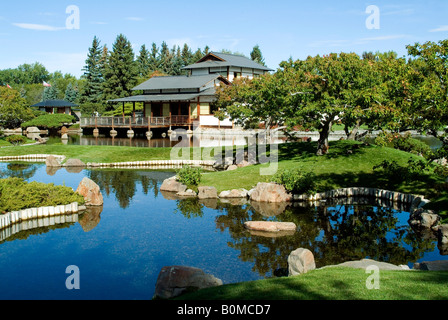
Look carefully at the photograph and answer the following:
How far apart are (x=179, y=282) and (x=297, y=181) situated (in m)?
12.5

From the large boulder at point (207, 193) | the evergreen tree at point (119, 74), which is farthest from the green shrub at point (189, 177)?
the evergreen tree at point (119, 74)

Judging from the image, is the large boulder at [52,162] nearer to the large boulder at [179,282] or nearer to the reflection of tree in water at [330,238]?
the reflection of tree in water at [330,238]

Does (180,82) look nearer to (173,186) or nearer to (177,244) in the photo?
(173,186)

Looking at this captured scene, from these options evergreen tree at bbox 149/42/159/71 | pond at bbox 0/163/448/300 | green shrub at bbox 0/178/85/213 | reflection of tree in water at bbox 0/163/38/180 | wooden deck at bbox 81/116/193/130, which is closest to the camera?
pond at bbox 0/163/448/300

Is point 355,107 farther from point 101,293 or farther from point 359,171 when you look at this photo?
point 101,293

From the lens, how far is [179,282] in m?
10.1

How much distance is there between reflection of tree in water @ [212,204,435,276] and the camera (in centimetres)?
1352

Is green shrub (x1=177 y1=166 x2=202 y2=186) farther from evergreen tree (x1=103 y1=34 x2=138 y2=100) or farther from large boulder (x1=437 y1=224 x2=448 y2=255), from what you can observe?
evergreen tree (x1=103 y1=34 x2=138 y2=100)

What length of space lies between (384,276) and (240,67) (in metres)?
56.5

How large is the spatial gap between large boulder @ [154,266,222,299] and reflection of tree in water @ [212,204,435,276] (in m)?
2.39

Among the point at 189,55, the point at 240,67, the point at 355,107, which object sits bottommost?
the point at 355,107

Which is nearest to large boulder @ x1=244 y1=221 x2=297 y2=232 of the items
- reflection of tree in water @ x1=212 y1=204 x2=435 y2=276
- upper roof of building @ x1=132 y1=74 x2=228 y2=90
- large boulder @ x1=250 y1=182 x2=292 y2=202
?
reflection of tree in water @ x1=212 y1=204 x2=435 y2=276

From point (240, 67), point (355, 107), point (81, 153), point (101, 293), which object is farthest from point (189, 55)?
point (101, 293)

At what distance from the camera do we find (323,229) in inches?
656
